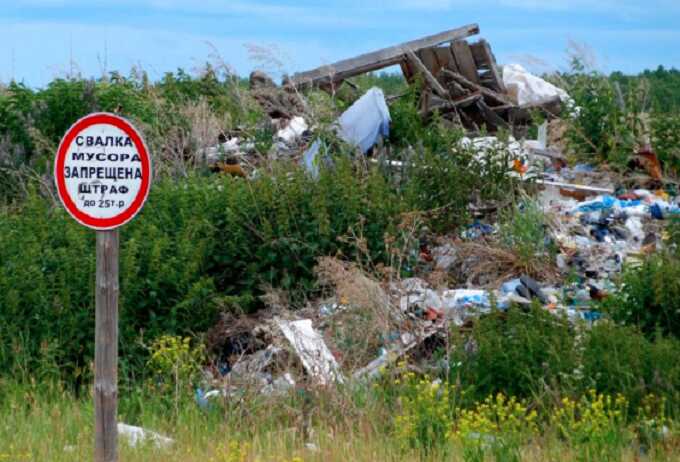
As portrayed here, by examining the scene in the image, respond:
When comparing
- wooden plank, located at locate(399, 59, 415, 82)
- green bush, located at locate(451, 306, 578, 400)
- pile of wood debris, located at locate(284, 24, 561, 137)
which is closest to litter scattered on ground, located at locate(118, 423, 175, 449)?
green bush, located at locate(451, 306, 578, 400)

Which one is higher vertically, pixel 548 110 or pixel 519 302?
pixel 548 110

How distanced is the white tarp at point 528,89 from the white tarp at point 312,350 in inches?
365

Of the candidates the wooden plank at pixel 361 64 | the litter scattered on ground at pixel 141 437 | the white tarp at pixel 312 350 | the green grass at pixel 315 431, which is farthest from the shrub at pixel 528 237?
the wooden plank at pixel 361 64

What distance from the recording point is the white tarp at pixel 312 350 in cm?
720

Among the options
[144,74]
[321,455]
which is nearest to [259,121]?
[144,74]

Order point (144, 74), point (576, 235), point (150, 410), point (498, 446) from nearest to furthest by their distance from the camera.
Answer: point (498, 446), point (150, 410), point (576, 235), point (144, 74)

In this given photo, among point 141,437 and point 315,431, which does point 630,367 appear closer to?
point 315,431

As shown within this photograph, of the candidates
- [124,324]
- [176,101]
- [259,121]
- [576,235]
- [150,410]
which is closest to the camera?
[150,410]

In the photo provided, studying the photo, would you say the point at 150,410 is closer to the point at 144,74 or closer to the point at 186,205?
the point at 186,205

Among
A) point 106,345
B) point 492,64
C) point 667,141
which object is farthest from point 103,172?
point 492,64

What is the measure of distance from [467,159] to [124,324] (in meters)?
4.42

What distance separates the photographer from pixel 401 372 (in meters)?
7.61

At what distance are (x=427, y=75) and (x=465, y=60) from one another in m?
0.96

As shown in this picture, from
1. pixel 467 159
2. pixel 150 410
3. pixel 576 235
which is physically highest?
pixel 467 159
